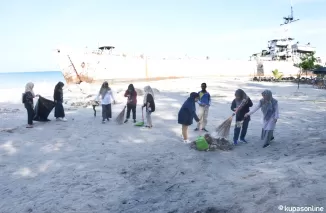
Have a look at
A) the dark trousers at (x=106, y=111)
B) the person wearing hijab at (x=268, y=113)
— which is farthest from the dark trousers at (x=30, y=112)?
the person wearing hijab at (x=268, y=113)

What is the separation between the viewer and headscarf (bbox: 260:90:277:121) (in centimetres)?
651

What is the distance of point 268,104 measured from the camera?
659cm

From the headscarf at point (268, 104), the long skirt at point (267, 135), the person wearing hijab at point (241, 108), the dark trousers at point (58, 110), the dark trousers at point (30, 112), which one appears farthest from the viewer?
the dark trousers at point (58, 110)

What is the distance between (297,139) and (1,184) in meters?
6.75

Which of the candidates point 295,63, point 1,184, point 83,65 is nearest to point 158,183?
point 1,184

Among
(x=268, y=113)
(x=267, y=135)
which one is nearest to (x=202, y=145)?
(x=267, y=135)

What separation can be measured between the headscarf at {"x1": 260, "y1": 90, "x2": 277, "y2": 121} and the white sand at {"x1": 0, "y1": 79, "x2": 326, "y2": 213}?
0.82m

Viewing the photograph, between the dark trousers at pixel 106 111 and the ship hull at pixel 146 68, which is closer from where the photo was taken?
the dark trousers at pixel 106 111

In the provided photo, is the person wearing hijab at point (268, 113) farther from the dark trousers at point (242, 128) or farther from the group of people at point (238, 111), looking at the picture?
the dark trousers at point (242, 128)

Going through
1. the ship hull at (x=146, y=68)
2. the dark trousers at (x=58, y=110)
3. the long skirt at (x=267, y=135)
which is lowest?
the long skirt at (x=267, y=135)

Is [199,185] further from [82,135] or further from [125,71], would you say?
[125,71]

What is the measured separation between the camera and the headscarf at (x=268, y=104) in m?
6.51

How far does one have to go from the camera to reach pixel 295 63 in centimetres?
5209

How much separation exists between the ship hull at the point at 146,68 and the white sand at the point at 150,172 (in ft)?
71.3
